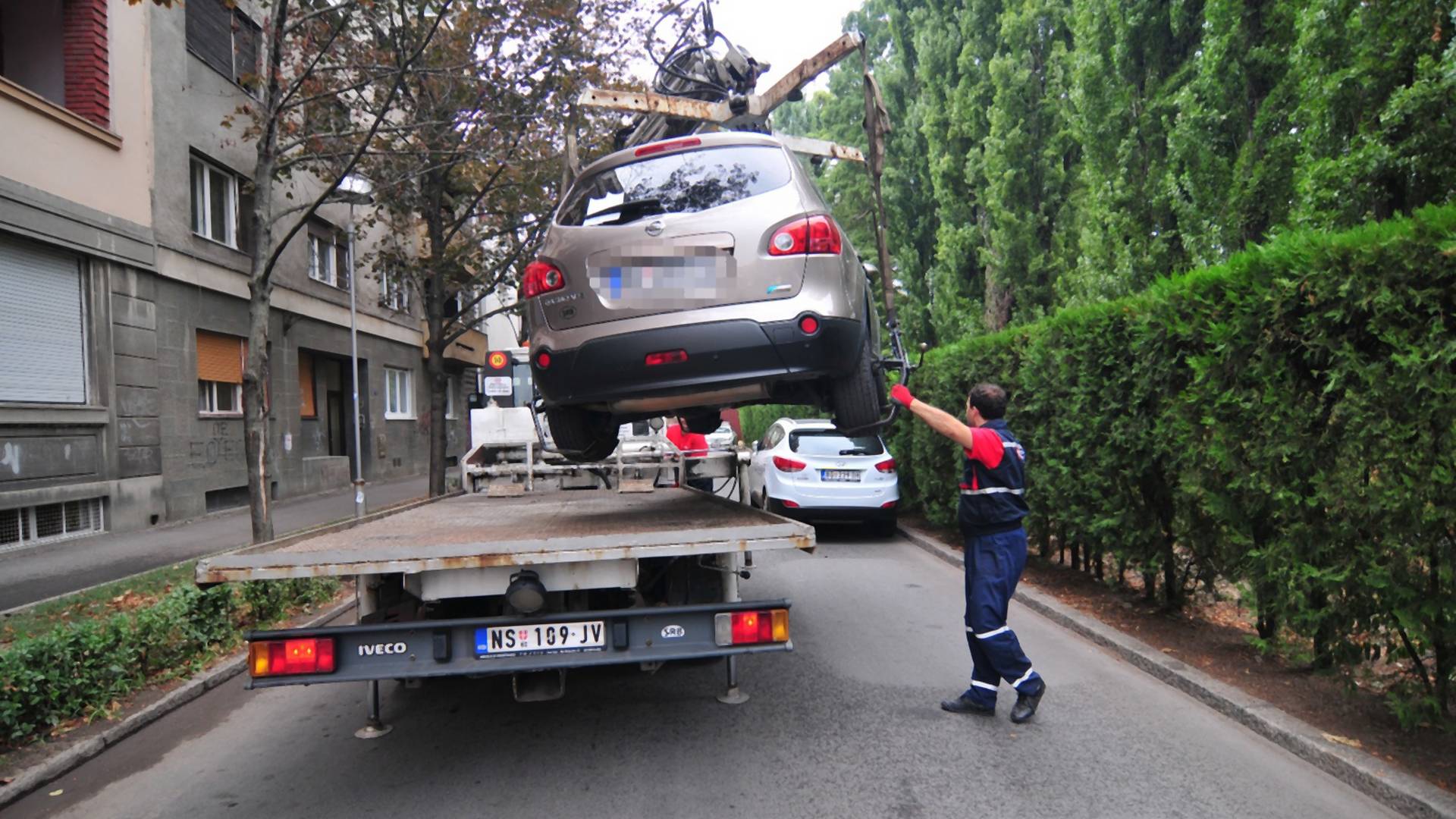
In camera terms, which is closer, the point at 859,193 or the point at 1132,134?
the point at 1132,134

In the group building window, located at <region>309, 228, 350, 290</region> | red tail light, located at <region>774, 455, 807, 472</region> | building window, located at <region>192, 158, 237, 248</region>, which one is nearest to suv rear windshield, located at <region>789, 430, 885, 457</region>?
red tail light, located at <region>774, 455, 807, 472</region>

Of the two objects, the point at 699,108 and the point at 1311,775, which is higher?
the point at 699,108

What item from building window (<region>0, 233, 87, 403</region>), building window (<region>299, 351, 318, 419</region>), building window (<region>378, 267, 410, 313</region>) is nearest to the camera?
building window (<region>0, 233, 87, 403</region>)

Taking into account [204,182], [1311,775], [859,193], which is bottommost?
Result: [1311,775]

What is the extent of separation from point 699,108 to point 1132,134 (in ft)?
23.7

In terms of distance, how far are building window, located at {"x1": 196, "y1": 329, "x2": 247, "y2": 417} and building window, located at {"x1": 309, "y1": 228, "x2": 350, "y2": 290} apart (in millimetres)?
3504

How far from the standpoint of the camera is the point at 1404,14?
20.1ft

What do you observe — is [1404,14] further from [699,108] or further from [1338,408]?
[699,108]

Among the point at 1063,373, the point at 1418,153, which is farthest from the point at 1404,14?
the point at 1063,373

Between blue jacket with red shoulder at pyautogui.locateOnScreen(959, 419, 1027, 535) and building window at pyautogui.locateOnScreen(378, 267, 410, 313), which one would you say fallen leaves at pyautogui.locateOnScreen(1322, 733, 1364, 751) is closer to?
blue jacket with red shoulder at pyautogui.locateOnScreen(959, 419, 1027, 535)

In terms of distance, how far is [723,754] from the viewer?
13.5ft

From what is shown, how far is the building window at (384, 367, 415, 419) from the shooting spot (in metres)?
22.7

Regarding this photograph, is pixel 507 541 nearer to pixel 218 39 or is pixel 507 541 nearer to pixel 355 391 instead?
pixel 355 391

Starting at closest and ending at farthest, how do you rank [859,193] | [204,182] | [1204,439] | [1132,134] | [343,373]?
1. [1204,439]
2. [1132,134]
3. [204,182]
4. [343,373]
5. [859,193]
